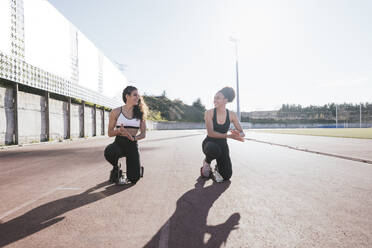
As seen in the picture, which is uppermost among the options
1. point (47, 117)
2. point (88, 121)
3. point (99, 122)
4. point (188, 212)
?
point (47, 117)

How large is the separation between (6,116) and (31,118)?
217 cm

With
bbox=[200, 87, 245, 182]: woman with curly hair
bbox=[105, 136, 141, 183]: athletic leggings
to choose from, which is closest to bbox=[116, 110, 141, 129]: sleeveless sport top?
bbox=[105, 136, 141, 183]: athletic leggings

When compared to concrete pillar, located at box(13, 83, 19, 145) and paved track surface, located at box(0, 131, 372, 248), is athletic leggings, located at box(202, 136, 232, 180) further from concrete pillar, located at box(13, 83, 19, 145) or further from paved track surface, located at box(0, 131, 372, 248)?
concrete pillar, located at box(13, 83, 19, 145)

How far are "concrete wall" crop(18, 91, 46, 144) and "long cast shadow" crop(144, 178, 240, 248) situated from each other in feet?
49.2

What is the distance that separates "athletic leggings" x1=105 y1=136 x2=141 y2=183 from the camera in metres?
4.04

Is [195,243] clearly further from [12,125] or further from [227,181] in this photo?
[12,125]

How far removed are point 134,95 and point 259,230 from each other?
3190 millimetres

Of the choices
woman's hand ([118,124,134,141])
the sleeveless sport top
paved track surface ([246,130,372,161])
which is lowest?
paved track surface ([246,130,372,161])

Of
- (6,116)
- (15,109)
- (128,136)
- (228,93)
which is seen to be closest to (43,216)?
(128,136)

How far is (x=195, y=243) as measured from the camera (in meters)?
1.92

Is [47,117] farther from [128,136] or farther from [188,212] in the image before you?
[188,212]

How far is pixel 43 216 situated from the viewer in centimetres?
257

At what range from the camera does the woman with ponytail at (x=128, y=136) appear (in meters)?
4.04

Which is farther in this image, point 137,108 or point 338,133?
point 338,133
